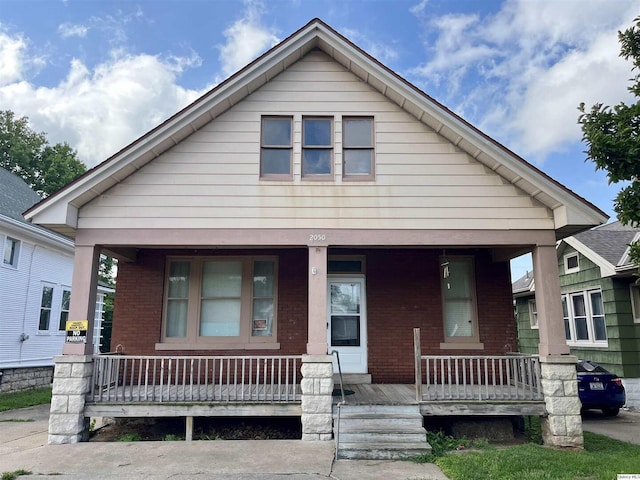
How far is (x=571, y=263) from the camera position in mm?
14148

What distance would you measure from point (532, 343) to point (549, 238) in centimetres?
1146

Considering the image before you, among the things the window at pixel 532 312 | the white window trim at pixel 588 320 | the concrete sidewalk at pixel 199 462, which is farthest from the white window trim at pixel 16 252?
the window at pixel 532 312

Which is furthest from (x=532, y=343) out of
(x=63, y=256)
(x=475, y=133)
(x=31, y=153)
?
(x=31, y=153)

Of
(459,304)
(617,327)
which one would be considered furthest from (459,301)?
(617,327)

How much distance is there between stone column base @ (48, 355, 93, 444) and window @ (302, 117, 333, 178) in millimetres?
4924

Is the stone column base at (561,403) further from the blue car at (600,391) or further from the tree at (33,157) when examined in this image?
the tree at (33,157)

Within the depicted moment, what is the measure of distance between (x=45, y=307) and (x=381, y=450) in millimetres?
14164

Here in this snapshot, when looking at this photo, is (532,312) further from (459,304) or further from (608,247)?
(459,304)

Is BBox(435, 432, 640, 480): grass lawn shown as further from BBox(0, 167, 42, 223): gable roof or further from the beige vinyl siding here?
BBox(0, 167, 42, 223): gable roof

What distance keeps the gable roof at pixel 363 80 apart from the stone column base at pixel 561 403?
7.45ft

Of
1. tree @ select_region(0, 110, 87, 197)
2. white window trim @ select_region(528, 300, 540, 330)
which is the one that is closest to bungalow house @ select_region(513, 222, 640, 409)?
white window trim @ select_region(528, 300, 540, 330)

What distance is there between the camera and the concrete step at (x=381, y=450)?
600 cm

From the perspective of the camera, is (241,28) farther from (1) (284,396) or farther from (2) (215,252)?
(1) (284,396)

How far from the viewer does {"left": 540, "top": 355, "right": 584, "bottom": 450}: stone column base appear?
6773 mm
